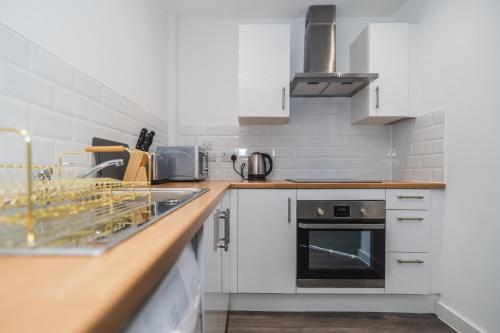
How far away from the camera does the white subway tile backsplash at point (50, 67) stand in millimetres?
978

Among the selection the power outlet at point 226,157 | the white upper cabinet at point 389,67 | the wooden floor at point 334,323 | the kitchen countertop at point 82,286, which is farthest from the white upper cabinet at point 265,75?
the kitchen countertop at point 82,286

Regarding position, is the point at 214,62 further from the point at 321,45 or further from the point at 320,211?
the point at 320,211

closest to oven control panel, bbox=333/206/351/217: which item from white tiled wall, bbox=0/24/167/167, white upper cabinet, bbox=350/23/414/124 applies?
white upper cabinet, bbox=350/23/414/124

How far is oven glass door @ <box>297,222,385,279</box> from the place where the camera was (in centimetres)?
192

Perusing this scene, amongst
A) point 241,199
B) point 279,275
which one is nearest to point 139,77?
point 241,199

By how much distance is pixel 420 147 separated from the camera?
2145 millimetres

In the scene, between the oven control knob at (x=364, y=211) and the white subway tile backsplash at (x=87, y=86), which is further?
the oven control knob at (x=364, y=211)

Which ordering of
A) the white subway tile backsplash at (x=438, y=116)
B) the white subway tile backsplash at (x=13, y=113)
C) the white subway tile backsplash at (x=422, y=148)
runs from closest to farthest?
the white subway tile backsplash at (x=13, y=113)
the white subway tile backsplash at (x=438, y=116)
the white subway tile backsplash at (x=422, y=148)

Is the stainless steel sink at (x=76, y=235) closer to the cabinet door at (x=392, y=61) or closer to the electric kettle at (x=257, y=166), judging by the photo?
the electric kettle at (x=257, y=166)

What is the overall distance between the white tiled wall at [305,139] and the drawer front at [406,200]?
65 cm

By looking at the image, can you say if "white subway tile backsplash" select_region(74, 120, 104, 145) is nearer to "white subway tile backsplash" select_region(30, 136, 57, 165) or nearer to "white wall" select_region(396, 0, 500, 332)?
"white subway tile backsplash" select_region(30, 136, 57, 165)

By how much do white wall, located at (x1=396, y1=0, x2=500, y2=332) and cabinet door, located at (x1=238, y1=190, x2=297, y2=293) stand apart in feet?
3.19

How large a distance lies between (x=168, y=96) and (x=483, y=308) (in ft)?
8.31

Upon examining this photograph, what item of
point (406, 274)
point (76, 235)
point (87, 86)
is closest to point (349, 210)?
point (406, 274)
